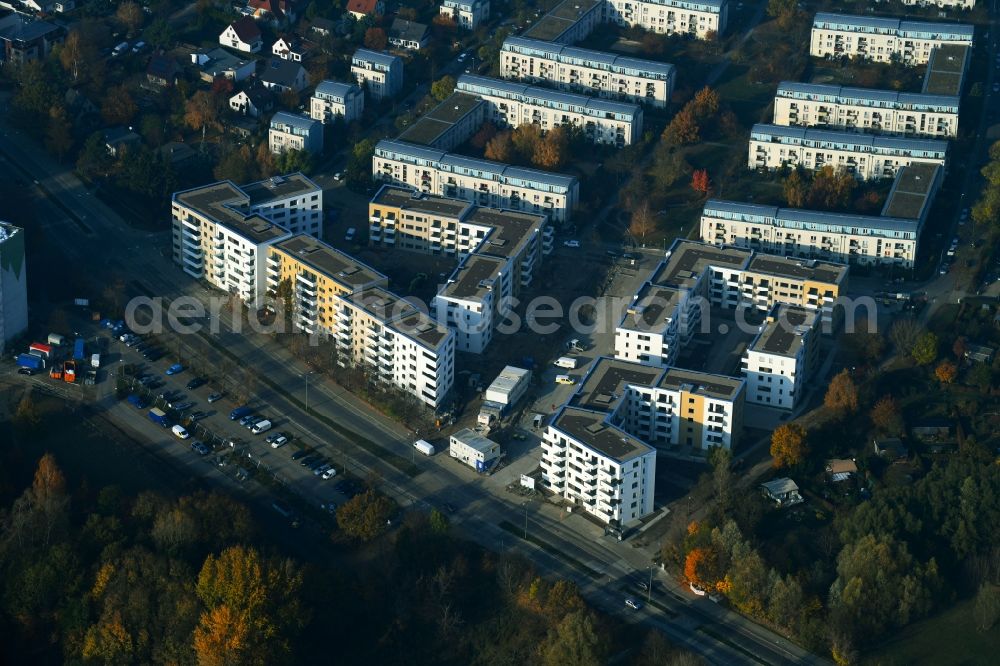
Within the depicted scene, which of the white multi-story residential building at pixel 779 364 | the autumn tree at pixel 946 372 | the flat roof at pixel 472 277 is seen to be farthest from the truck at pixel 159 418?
the autumn tree at pixel 946 372

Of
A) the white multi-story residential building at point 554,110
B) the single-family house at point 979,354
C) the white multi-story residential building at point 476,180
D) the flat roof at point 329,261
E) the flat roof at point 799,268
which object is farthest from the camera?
the white multi-story residential building at point 554,110

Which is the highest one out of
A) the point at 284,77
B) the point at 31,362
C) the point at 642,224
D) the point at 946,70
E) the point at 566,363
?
the point at 946,70

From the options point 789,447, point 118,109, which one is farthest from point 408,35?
point 789,447

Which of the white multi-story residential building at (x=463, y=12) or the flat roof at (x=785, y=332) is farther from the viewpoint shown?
the white multi-story residential building at (x=463, y=12)

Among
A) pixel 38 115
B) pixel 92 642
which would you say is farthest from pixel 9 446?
pixel 38 115

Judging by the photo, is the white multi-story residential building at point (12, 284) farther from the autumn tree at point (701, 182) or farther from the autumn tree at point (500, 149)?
the autumn tree at point (701, 182)

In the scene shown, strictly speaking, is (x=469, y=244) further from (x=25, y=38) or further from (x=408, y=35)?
(x=25, y=38)
